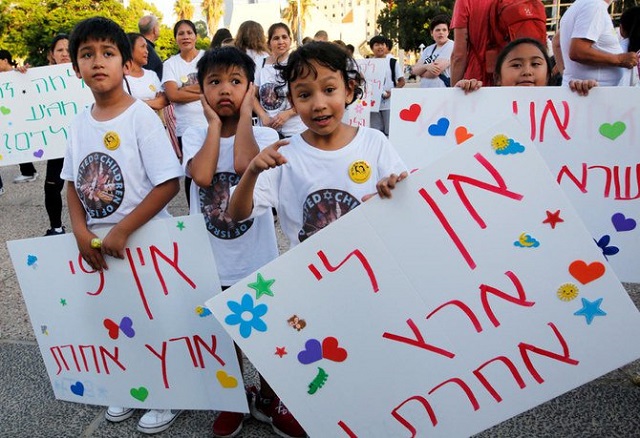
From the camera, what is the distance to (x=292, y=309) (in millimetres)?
1474

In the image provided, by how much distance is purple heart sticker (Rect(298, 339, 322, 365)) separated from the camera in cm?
148

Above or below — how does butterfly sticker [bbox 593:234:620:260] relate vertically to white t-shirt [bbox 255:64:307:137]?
below

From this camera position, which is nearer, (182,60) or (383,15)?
(182,60)

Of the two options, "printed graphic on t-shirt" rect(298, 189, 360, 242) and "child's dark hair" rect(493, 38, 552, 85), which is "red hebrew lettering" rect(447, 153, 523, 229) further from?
"child's dark hair" rect(493, 38, 552, 85)

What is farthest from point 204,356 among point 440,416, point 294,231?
point 440,416

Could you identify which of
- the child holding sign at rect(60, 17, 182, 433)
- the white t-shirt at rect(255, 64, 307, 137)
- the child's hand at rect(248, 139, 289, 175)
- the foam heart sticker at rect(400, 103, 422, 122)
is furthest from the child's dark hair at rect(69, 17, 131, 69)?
the white t-shirt at rect(255, 64, 307, 137)

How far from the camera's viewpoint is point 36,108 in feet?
13.7

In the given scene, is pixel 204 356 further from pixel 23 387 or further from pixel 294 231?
pixel 23 387

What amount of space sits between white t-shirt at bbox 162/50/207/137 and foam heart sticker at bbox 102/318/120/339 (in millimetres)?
2431

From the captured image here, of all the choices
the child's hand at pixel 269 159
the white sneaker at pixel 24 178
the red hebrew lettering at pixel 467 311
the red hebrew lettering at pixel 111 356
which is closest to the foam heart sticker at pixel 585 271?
the red hebrew lettering at pixel 467 311

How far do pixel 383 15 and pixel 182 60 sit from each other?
38.7 metres

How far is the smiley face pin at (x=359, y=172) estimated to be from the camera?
64.2 inches

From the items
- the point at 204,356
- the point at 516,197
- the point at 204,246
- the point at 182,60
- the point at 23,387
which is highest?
the point at 182,60

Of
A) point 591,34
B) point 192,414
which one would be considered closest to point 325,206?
point 192,414
